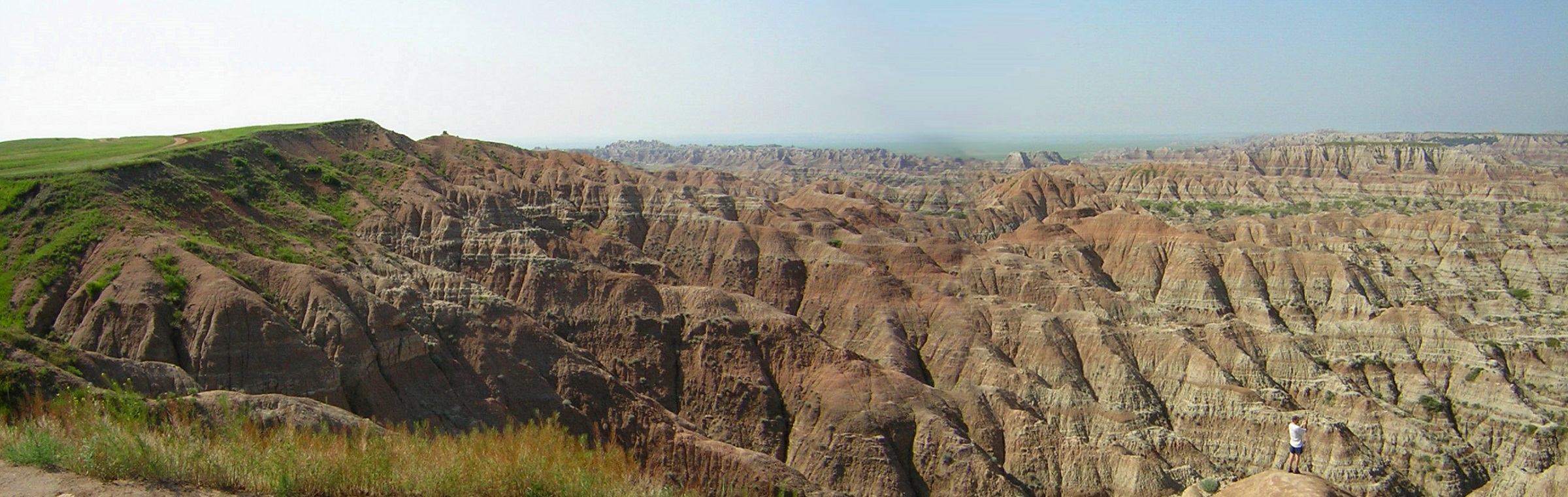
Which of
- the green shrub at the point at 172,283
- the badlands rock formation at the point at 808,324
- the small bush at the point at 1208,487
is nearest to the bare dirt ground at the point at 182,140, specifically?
the badlands rock formation at the point at 808,324

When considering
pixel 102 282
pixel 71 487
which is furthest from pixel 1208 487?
pixel 102 282

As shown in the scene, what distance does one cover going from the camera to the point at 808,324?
177ft

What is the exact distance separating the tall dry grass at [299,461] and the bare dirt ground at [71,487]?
5.3 inches

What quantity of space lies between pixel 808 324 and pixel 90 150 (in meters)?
41.1

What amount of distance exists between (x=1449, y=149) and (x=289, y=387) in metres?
208

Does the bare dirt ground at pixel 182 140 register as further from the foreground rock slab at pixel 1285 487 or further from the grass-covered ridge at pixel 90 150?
the foreground rock slab at pixel 1285 487

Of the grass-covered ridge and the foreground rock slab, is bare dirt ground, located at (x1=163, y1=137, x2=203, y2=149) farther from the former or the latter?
the foreground rock slab

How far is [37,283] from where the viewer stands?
32.9 m

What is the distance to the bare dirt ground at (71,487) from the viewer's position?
36.9 ft

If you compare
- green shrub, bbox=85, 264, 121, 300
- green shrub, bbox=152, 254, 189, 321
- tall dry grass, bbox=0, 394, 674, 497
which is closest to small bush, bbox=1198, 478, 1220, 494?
tall dry grass, bbox=0, 394, 674, 497

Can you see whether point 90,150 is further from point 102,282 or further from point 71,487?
point 71,487

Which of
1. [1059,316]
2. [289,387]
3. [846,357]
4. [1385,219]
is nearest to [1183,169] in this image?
[1385,219]

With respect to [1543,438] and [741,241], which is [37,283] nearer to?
[741,241]

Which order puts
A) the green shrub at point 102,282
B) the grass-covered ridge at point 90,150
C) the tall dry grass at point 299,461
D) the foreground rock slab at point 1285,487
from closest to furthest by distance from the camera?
the tall dry grass at point 299,461, the foreground rock slab at point 1285,487, the green shrub at point 102,282, the grass-covered ridge at point 90,150
